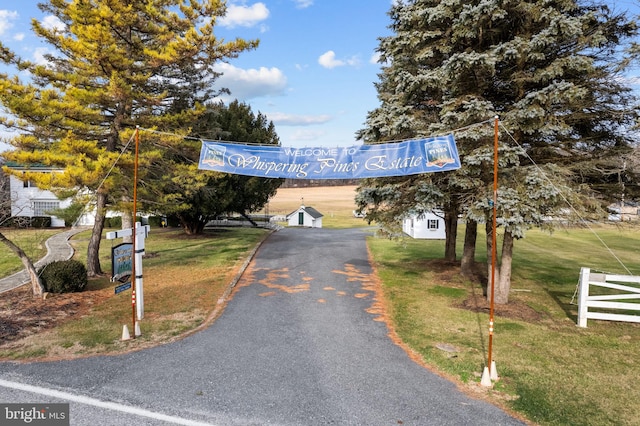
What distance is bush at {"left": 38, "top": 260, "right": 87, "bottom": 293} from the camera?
1391cm

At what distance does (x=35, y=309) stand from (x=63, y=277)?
1.90m

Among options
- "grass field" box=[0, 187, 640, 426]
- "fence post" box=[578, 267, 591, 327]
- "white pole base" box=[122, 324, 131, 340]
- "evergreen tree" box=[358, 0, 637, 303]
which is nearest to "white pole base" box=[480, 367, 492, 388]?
"grass field" box=[0, 187, 640, 426]

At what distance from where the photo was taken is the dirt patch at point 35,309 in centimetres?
1059

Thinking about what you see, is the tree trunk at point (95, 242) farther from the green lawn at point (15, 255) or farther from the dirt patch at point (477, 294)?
the dirt patch at point (477, 294)

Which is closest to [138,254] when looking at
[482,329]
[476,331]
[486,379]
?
[486,379]

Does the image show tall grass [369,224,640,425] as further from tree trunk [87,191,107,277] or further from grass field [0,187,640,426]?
tree trunk [87,191,107,277]

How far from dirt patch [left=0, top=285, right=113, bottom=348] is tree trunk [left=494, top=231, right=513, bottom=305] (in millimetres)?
13558

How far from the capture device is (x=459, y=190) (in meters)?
13.8

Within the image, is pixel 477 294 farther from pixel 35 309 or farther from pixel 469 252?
pixel 35 309

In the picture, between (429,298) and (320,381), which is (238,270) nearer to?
(429,298)

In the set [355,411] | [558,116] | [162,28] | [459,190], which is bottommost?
[355,411]

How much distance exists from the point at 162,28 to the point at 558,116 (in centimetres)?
1424

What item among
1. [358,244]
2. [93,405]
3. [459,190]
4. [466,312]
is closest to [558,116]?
[459,190]

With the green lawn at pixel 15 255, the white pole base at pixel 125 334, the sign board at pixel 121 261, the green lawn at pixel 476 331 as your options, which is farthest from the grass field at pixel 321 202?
the white pole base at pixel 125 334
